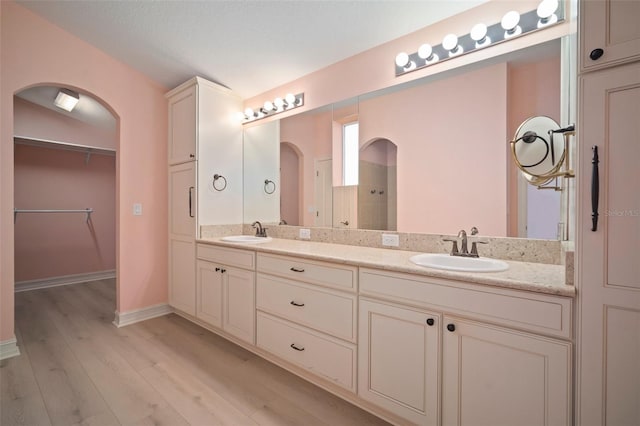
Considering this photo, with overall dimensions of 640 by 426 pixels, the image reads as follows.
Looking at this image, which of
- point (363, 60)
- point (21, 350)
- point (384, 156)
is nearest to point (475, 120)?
point (384, 156)

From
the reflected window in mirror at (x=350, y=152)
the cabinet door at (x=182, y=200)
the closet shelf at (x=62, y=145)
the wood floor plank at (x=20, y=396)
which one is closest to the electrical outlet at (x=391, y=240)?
the reflected window in mirror at (x=350, y=152)

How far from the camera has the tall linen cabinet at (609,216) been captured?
36.6 inches

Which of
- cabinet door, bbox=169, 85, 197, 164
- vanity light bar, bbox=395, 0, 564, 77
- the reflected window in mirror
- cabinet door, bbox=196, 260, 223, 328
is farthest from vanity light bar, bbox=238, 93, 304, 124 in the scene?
cabinet door, bbox=196, 260, 223, 328

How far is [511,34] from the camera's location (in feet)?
5.26

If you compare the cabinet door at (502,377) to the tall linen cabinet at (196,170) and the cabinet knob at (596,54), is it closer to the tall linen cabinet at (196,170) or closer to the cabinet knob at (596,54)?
the cabinet knob at (596,54)

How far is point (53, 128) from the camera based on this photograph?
151 inches

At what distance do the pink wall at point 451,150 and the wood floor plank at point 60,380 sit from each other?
2.09 metres

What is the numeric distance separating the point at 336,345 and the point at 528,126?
151 cm

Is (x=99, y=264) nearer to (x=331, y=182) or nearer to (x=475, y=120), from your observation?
(x=331, y=182)

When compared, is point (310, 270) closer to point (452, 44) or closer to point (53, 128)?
point (452, 44)

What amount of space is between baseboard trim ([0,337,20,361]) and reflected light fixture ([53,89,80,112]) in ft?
8.08

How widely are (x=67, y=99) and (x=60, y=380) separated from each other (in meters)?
3.01

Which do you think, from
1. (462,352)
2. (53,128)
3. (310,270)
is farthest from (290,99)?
(53,128)

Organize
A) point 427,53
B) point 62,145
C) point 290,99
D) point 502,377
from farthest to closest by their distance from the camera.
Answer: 1. point 62,145
2. point 290,99
3. point 427,53
4. point 502,377
